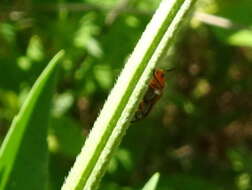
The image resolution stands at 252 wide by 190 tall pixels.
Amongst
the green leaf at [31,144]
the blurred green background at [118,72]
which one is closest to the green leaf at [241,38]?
the blurred green background at [118,72]

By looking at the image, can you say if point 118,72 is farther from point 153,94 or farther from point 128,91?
point 128,91

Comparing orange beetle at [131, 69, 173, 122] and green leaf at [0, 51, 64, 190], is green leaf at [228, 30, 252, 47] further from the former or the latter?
green leaf at [0, 51, 64, 190]

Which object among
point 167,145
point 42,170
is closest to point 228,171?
point 167,145

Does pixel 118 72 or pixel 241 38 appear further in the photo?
pixel 118 72

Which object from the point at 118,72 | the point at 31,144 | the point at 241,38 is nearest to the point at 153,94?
the point at 241,38

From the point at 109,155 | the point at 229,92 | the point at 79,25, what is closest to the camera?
the point at 109,155

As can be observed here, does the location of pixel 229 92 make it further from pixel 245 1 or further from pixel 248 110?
pixel 245 1
